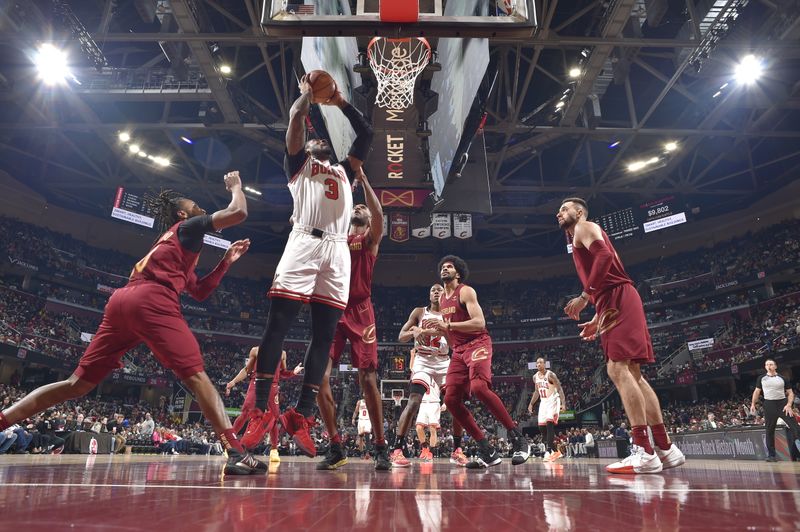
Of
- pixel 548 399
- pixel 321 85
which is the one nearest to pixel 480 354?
pixel 321 85

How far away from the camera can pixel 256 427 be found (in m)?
3.03

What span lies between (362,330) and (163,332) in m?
1.94

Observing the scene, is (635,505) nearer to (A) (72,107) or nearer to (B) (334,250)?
(B) (334,250)

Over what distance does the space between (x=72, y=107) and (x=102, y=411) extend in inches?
479

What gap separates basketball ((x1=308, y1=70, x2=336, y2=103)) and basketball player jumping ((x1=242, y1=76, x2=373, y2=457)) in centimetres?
4

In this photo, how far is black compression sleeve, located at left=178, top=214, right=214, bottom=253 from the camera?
10.7 ft

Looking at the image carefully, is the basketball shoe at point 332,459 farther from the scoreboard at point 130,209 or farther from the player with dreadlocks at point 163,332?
the scoreboard at point 130,209

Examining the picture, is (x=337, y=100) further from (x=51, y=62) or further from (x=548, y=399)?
(x=51, y=62)

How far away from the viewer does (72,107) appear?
16391 mm

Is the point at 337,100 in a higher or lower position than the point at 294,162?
higher

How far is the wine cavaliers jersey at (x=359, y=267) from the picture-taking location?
182 inches

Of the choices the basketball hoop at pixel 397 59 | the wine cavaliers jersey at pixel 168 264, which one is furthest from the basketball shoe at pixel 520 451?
the basketball hoop at pixel 397 59

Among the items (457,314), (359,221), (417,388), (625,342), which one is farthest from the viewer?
(417,388)

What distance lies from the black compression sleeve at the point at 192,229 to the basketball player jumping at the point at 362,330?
4.38 ft
